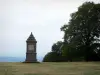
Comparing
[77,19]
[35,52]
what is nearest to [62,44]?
[77,19]

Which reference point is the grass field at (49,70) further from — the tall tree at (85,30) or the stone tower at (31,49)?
the tall tree at (85,30)

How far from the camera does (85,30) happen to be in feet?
138

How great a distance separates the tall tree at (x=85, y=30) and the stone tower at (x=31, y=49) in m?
10.7

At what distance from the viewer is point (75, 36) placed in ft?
137

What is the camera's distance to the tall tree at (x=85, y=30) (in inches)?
1624

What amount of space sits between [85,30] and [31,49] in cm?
1233

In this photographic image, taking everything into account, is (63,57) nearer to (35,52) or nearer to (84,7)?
(84,7)

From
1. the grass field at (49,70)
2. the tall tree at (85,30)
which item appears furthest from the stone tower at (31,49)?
the tall tree at (85,30)

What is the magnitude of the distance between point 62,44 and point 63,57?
8.03 ft

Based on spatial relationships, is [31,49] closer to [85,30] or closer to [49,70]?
[49,70]

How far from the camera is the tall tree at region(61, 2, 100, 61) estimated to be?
135ft

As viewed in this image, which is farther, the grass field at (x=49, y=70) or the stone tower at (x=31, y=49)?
the stone tower at (x=31, y=49)

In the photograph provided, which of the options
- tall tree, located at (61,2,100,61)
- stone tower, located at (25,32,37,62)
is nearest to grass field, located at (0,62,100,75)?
stone tower, located at (25,32,37,62)

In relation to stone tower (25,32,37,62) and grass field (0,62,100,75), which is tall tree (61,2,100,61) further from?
Answer: grass field (0,62,100,75)
